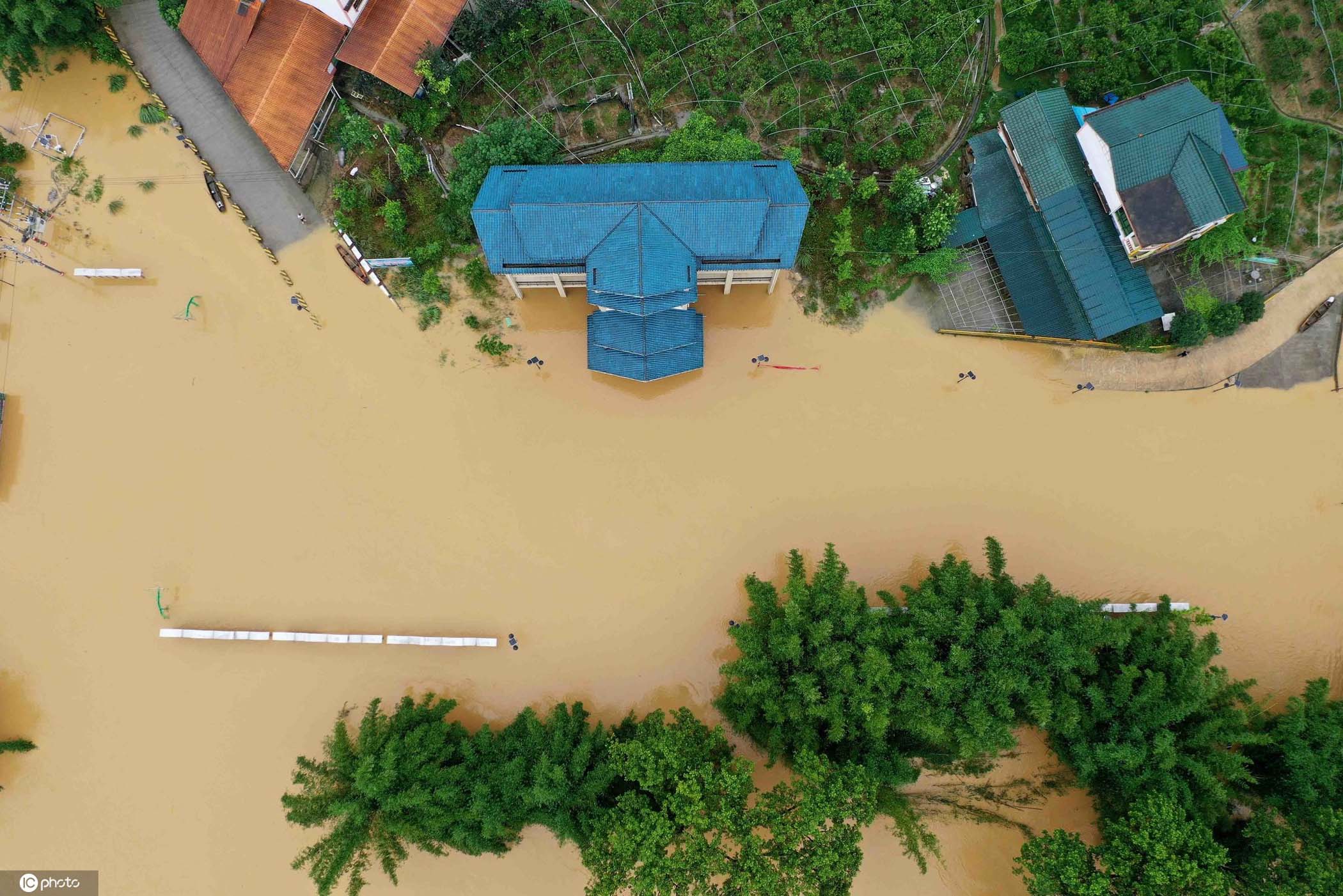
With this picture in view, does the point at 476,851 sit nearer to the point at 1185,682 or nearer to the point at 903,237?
the point at 1185,682

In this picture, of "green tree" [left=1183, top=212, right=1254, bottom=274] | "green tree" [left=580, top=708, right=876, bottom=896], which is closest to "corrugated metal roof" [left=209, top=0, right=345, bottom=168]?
"green tree" [left=580, top=708, right=876, bottom=896]

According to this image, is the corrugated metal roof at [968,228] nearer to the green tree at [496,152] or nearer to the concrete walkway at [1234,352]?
the concrete walkway at [1234,352]

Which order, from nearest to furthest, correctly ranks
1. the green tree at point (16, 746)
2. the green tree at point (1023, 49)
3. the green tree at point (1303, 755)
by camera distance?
1. the green tree at point (1303, 755)
2. the green tree at point (16, 746)
3. the green tree at point (1023, 49)

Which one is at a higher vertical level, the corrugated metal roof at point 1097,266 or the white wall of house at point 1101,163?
the white wall of house at point 1101,163

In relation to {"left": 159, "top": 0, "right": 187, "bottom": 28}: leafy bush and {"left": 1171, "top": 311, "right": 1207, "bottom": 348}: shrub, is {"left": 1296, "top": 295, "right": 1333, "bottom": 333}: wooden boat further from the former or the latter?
{"left": 159, "top": 0, "right": 187, "bottom": 28}: leafy bush

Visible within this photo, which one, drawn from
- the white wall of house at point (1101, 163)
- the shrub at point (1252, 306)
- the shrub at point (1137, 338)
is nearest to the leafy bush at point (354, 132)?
the white wall of house at point (1101, 163)

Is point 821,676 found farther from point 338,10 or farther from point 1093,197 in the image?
point 338,10
